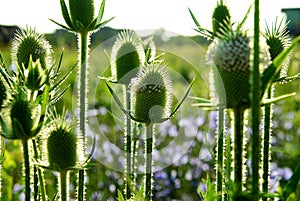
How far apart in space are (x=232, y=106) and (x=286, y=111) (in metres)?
4.25

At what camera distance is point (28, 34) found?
2109 mm

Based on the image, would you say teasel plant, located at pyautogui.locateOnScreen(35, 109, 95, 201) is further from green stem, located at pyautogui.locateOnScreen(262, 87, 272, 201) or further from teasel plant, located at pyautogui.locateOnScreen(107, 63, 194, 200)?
green stem, located at pyautogui.locateOnScreen(262, 87, 272, 201)

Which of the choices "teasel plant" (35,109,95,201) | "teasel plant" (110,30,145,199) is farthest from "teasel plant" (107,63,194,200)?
"teasel plant" (35,109,95,201)

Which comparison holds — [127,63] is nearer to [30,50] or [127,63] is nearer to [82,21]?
[82,21]

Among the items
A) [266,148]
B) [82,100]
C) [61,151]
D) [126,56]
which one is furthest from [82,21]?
[266,148]

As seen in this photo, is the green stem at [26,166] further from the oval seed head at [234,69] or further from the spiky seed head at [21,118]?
the oval seed head at [234,69]

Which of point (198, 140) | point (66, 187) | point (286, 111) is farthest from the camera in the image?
point (286, 111)

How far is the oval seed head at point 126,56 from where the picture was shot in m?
2.12

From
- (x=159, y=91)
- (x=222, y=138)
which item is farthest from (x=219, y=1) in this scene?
(x=222, y=138)

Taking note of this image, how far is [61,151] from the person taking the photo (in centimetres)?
165

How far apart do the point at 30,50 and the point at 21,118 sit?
63cm

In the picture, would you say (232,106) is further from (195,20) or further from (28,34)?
(28,34)

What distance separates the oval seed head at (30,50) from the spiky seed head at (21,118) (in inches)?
21.6

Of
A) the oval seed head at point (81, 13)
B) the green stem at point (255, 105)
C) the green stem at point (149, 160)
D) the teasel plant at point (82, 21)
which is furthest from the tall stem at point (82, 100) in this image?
the green stem at point (255, 105)
